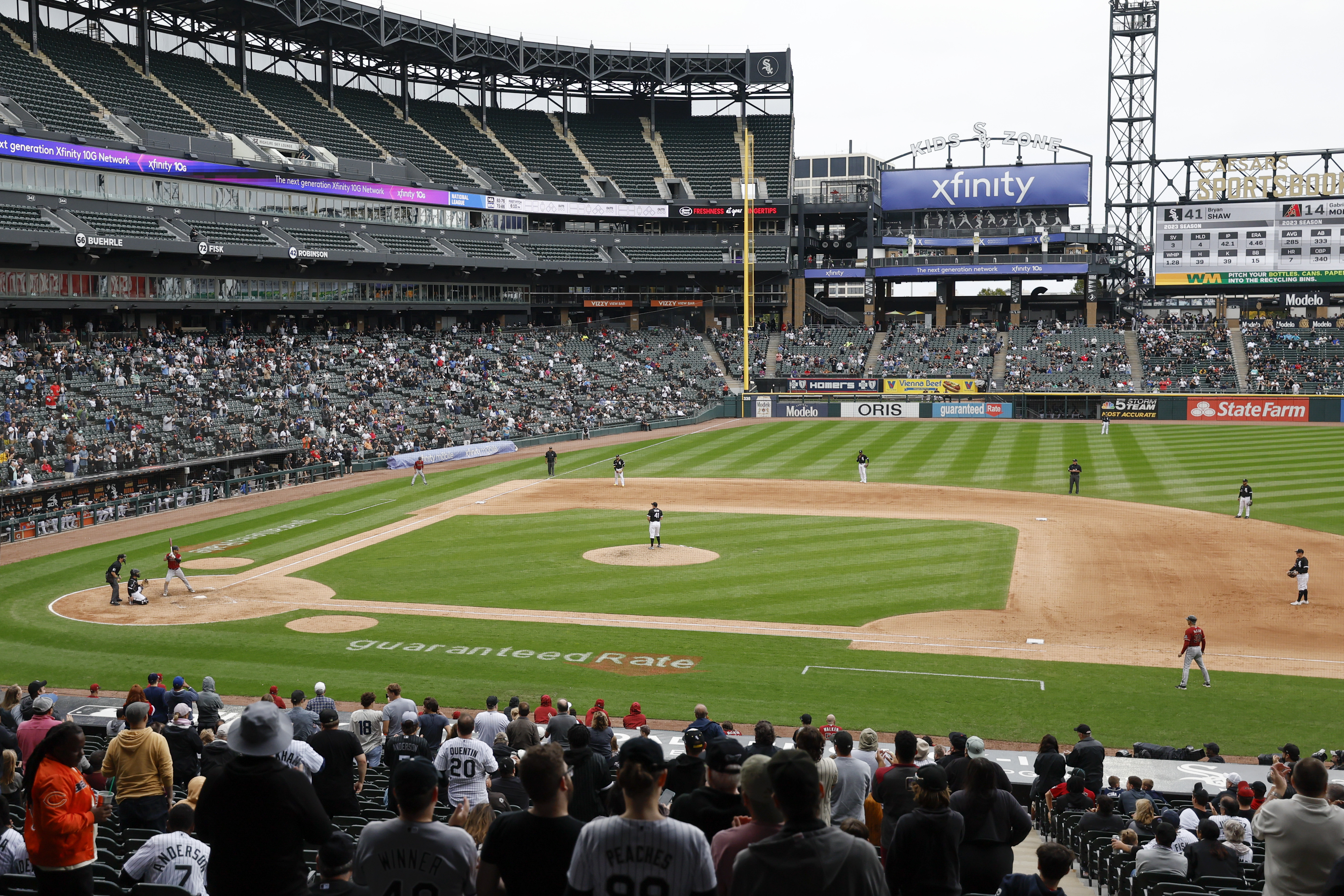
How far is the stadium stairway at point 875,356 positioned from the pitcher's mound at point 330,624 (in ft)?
191

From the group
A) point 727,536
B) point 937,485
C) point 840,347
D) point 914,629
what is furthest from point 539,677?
point 840,347

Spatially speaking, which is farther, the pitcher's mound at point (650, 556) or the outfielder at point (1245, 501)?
the outfielder at point (1245, 501)

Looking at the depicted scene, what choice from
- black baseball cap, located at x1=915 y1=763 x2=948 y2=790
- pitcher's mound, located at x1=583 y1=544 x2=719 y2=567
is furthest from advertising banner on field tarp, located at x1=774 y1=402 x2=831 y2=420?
black baseball cap, located at x1=915 y1=763 x2=948 y2=790

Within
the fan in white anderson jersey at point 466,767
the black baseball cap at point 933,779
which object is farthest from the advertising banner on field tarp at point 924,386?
the black baseball cap at point 933,779

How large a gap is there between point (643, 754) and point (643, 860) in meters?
0.49

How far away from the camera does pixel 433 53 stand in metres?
82.8

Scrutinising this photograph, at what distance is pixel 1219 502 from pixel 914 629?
20811 mm

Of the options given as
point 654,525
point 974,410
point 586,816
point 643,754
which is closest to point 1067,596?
point 654,525

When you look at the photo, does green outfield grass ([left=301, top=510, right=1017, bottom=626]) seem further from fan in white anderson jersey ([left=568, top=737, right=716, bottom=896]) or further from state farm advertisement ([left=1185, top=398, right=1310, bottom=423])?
state farm advertisement ([left=1185, top=398, right=1310, bottom=423])

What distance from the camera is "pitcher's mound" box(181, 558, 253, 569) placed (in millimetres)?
29953

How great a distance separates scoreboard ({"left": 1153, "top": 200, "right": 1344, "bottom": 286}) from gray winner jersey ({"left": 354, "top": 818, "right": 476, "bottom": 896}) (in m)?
86.0

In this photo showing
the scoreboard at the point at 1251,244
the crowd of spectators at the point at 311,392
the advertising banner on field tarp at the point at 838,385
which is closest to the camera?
the crowd of spectators at the point at 311,392

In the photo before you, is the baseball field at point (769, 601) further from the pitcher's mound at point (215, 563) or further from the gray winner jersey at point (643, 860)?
the gray winner jersey at point (643, 860)

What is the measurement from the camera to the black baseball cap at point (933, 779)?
5871mm
